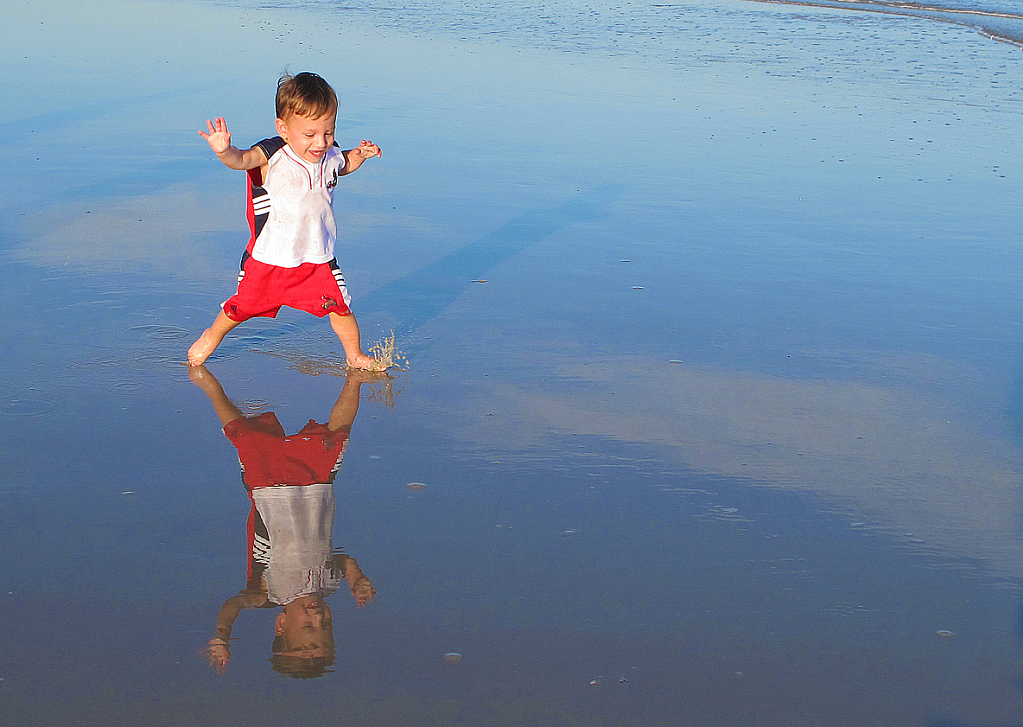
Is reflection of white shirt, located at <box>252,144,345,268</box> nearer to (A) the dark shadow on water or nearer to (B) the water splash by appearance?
(B) the water splash

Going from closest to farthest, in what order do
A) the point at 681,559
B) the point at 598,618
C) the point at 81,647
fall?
1. the point at 81,647
2. the point at 598,618
3. the point at 681,559

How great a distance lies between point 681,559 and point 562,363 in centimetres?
169

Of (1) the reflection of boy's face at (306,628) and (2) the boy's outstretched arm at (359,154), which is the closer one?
(1) the reflection of boy's face at (306,628)

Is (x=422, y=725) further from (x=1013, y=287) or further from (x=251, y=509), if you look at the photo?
(x=1013, y=287)

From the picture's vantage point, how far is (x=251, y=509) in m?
3.57

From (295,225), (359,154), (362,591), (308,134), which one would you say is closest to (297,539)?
(362,591)

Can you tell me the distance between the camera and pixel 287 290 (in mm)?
4793

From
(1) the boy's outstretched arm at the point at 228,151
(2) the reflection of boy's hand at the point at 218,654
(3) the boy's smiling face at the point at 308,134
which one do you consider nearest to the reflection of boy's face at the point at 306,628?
(2) the reflection of boy's hand at the point at 218,654

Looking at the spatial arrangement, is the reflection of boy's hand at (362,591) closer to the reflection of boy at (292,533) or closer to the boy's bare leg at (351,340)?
the reflection of boy at (292,533)

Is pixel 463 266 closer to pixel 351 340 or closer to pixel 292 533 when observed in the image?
pixel 351 340

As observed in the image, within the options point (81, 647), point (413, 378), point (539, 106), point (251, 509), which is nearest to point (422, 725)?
point (81, 647)

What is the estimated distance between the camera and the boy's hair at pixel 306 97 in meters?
4.36

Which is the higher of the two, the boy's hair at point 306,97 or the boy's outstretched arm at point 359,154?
the boy's hair at point 306,97

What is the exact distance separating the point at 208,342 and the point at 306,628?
2.04 m
